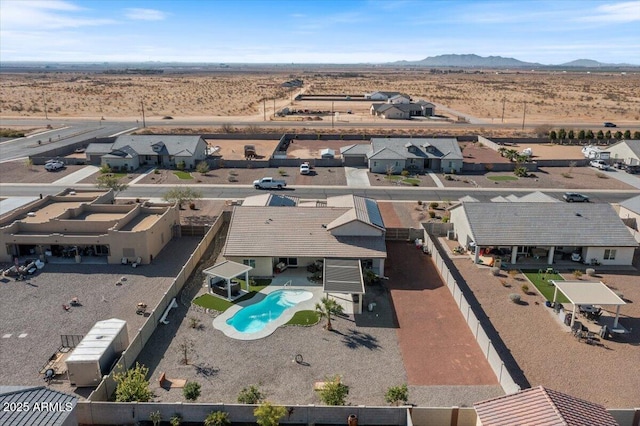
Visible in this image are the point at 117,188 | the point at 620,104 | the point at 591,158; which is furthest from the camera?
the point at 620,104

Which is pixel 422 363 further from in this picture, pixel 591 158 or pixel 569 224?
pixel 591 158

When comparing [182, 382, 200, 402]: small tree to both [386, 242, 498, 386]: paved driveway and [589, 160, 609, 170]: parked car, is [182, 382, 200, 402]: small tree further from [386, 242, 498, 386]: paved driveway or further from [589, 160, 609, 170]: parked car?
[589, 160, 609, 170]: parked car

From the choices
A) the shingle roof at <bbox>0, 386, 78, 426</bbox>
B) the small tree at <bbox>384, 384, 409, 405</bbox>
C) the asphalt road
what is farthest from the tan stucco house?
the small tree at <bbox>384, 384, 409, 405</bbox>

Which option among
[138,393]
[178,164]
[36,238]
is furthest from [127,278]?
[178,164]

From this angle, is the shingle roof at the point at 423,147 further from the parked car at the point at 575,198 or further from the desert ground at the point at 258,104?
the desert ground at the point at 258,104

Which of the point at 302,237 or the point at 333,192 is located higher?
the point at 302,237

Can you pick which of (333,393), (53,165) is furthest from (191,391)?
(53,165)

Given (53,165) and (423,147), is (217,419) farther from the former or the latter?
(53,165)
